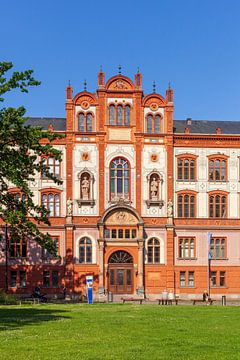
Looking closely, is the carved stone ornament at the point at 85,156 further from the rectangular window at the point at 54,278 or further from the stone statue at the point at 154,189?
the rectangular window at the point at 54,278

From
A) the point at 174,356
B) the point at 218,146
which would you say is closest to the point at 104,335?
the point at 174,356

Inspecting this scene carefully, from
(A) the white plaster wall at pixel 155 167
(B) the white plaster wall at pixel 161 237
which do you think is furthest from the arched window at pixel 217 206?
(B) the white plaster wall at pixel 161 237

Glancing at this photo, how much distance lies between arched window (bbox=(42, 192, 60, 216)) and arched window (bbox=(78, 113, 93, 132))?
6.76 m

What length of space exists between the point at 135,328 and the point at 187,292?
123ft

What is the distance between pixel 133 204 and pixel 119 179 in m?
2.71

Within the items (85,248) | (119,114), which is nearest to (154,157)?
(119,114)

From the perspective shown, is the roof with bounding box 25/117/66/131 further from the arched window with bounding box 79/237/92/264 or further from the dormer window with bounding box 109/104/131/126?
the arched window with bounding box 79/237/92/264

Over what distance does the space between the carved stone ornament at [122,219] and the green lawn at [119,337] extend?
29587 millimetres

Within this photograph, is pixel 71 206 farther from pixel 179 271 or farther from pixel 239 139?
pixel 239 139

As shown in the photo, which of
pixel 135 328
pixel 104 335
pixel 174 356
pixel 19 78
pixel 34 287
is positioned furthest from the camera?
pixel 34 287

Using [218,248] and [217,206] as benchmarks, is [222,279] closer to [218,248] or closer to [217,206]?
[218,248]

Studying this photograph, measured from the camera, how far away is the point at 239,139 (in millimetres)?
67312

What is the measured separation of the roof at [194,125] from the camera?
225 feet

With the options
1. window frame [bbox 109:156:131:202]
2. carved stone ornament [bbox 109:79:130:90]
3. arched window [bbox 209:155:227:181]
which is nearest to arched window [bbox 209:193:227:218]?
arched window [bbox 209:155:227:181]
